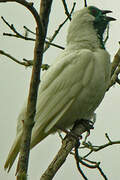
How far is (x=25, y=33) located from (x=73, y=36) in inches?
27.3

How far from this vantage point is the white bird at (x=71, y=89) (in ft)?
16.6

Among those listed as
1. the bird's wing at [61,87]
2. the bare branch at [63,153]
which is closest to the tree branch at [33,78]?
the bare branch at [63,153]

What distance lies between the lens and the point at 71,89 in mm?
5125

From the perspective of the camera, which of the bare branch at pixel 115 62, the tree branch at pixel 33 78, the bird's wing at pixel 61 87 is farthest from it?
the bare branch at pixel 115 62

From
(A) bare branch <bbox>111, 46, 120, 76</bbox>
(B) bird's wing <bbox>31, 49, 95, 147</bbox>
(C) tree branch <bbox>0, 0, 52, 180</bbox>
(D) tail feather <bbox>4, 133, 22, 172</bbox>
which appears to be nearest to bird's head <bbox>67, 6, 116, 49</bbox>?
(A) bare branch <bbox>111, 46, 120, 76</bbox>

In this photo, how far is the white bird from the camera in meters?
5.06

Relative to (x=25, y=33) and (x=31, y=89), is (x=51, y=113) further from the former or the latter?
(x=31, y=89)

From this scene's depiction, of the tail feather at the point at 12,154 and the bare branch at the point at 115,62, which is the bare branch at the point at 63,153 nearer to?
the tail feather at the point at 12,154

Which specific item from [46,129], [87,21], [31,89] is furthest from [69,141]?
[87,21]

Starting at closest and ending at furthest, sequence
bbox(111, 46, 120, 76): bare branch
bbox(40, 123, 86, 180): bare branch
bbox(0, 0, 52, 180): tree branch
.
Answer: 1. bbox(0, 0, 52, 180): tree branch
2. bbox(40, 123, 86, 180): bare branch
3. bbox(111, 46, 120, 76): bare branch

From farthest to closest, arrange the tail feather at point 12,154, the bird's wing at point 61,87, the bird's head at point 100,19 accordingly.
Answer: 1. the bird's head at point 100,19
2. the bird's wing at point 61,87
3. the tail feather at point 12,154

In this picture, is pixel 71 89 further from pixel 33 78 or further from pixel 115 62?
pixel 33 78

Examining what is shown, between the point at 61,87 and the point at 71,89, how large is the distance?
14 cm

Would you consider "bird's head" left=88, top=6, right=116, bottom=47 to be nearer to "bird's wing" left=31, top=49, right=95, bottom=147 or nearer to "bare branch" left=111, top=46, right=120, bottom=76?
"bare branch" left=111, top=46, right=120, bottom=76
